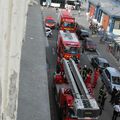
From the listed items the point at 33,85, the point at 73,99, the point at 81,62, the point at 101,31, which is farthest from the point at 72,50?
the point at 101,31

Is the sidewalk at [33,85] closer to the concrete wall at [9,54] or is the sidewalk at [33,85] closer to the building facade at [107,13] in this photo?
the concrete wall at [9,54]

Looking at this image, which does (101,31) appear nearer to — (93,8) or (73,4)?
(93,8)

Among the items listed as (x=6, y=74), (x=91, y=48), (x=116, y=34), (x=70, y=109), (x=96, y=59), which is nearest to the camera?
(x=6, y=74)

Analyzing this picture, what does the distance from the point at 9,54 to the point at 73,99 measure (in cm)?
1114

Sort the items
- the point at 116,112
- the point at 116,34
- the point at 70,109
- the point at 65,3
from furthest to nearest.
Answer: the point at 65,3, the point at 116,34, the point at 116,112, the point at 70,109

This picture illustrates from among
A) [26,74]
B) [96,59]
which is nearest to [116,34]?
[96,59]

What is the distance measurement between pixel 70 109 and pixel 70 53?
9.89 m

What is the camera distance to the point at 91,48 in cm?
3206

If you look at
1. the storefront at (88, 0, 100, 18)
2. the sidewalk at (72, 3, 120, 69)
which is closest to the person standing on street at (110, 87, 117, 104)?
the sidewalk at (72, 3, 120, 69)

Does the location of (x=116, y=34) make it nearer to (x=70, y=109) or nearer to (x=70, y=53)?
(x=70, y=53)

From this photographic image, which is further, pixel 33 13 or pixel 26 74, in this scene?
pixel 33 13

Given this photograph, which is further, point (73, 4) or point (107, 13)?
point (73, 4)

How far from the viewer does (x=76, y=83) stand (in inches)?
659

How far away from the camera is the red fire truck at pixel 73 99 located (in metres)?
13.7
